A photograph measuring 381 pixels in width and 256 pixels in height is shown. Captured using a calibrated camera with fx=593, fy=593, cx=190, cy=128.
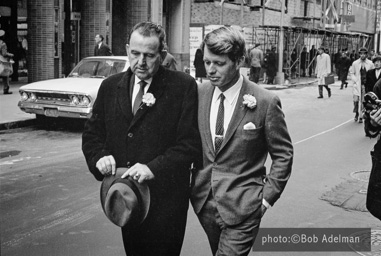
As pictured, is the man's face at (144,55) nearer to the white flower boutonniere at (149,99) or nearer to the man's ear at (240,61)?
the white flower boutonniere at (149,99)

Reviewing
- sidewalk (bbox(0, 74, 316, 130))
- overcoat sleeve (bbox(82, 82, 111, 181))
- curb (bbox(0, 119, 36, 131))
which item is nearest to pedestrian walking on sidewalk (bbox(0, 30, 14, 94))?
sidewalk (bbox(0, 74, 316, 130))

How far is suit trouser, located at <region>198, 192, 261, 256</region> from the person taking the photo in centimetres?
328

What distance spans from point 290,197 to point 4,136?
7.18m

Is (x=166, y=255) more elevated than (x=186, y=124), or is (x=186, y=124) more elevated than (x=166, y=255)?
(x=186, y=124)

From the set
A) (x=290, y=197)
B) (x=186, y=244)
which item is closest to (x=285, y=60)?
(x=290, y=197)

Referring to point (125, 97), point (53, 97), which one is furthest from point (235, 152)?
point (53, 97)

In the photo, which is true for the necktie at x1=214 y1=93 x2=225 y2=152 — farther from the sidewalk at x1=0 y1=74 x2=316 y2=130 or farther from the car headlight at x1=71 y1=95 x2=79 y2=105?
the sidewalk at x1=0 y1=74 x2=316 y2=130

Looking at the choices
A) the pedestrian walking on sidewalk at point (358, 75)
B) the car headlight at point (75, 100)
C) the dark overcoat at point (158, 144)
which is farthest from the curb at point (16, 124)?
the dark overcoat at point (158, 144)

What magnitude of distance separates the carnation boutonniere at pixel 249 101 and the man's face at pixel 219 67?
0.14 m

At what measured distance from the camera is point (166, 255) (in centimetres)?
330

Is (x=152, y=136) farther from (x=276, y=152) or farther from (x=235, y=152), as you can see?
(x=276, y=152)

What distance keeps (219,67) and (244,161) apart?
1.80ft

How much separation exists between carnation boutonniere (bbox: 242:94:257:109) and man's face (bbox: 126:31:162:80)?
1.74 ft

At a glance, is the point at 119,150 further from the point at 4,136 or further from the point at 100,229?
the point at 4,136
